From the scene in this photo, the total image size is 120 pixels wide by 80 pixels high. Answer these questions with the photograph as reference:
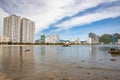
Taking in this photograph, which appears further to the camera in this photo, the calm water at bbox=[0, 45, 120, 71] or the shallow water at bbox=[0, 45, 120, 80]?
the calm water at bbox=[0, 45, 120, 71]

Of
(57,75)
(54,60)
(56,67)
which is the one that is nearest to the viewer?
(57,75)

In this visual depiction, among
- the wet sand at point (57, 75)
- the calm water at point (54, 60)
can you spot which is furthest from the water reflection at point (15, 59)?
the wet sand at point (57, 75)

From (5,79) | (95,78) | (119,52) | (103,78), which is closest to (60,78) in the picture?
(95,78)

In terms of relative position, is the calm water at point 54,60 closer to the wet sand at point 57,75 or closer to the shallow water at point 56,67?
the shallow water at point 56,67

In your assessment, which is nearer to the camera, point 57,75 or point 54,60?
point 57,75

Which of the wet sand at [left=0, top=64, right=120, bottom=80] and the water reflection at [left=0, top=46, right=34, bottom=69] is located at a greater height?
the water reflection at [left=0, top=46, right=34, bottom=69]

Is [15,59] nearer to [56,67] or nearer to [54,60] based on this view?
[54,60]

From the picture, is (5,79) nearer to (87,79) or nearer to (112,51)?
(87,79)

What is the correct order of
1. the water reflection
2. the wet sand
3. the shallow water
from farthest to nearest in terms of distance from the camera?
the water reflection
the shallow water
the wet sand

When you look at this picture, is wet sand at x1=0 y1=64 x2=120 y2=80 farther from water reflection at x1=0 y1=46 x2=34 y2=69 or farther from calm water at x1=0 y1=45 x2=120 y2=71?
water reflection at x1=0 y1=46 x2=34 y2=69

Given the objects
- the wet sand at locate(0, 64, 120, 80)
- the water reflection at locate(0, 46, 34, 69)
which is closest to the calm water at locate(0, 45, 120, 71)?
the water reflection at locate(0, 46, 34, 69)

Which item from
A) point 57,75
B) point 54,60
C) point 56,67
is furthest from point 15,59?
point 57,75

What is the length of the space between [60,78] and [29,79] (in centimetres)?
427

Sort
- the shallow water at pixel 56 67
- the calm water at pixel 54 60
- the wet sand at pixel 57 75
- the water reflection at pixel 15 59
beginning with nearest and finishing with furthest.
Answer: the wet sand at pixel 57 75
the shallow water at pixel 56 67
the water reflection at pixel 15 59
the calm water at pixel 54 60
